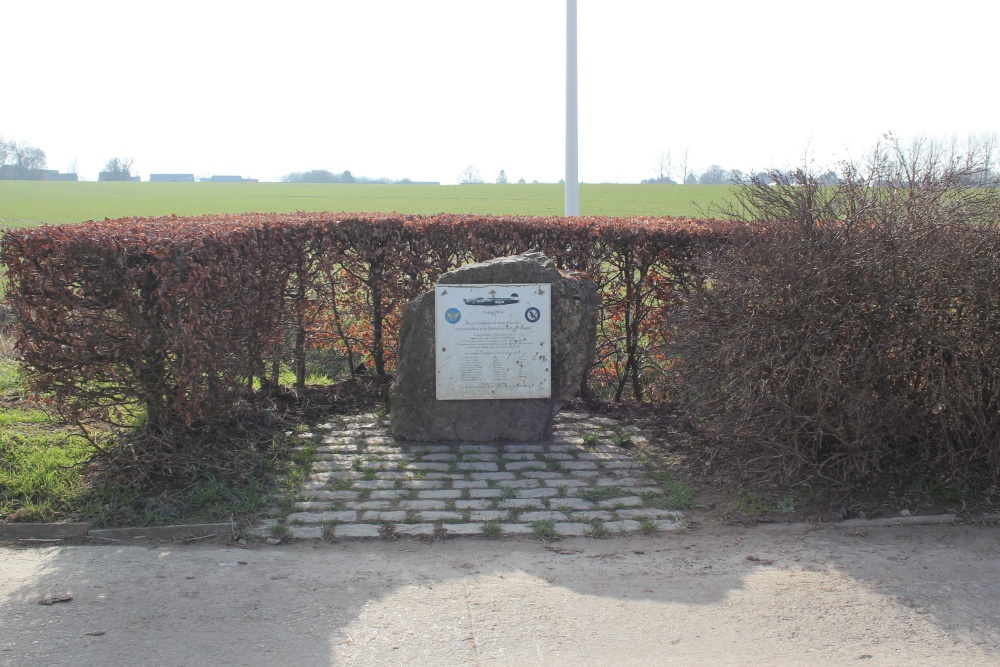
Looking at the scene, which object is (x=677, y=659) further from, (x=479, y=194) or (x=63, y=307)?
(x=479, y=194)

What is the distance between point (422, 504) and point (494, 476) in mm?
736

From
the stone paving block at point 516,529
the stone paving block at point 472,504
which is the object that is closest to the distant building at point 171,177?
the stone paving block at point 472,504

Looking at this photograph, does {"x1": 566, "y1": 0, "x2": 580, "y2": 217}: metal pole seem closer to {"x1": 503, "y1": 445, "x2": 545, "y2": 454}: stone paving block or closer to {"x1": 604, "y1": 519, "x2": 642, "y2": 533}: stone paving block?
{"x1": 503, "y1": 445, "x2": 545, "y2": 454}: stone paving block

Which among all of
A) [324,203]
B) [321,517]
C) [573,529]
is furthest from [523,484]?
[324,203]

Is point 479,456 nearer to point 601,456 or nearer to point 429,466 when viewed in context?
point 429,466

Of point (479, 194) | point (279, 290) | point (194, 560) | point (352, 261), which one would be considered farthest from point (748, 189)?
point (479, 194)

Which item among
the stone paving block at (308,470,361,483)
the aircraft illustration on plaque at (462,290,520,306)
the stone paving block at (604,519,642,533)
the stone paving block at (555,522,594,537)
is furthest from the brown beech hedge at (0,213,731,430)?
the stone paving block at (555,522,594,537)

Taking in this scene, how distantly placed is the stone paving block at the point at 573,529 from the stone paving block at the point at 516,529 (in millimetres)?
181

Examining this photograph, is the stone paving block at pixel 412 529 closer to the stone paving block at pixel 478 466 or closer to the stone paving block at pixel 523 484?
the stone paving block at pixel 523 484

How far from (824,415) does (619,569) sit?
1.83m

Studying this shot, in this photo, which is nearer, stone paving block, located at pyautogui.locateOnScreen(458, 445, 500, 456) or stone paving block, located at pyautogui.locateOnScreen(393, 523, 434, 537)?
stone paving block, located at pyautogui.locateOnScreen(393, 523, 434, 537)

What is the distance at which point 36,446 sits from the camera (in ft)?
20.3

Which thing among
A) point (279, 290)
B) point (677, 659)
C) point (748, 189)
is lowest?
point (677, 659)

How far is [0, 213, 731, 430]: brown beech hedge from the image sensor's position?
5.46 metres
